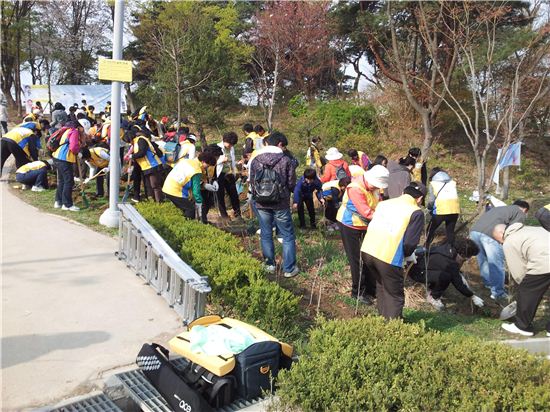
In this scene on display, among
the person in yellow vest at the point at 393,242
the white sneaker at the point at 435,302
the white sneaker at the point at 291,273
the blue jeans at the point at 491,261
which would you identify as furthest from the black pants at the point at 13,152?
the blue jeans at the point at 491,261

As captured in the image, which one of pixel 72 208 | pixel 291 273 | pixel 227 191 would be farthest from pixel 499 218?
pixel 72 208

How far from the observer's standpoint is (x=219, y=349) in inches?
139

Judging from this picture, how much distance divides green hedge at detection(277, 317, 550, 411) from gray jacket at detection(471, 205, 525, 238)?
389cm

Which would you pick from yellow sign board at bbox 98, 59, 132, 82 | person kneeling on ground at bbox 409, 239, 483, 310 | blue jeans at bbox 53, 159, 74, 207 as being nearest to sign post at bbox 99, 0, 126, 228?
yellow sign board at bbox 98, 59, 132, 82

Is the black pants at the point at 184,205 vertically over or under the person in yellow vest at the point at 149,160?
under

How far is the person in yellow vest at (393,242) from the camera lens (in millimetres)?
4984

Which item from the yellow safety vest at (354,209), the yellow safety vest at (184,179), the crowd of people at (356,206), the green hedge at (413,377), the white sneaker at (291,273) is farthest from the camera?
the yellow safety vest at (184,179)

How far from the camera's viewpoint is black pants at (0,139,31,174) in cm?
1063

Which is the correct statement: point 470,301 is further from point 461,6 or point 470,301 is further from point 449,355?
point 461,6

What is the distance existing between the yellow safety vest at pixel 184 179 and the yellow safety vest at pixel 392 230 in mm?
3169

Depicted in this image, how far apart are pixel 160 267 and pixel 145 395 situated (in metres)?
1.93

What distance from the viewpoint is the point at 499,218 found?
7.07 m

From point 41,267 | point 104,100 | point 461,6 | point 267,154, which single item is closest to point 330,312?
point 267,154

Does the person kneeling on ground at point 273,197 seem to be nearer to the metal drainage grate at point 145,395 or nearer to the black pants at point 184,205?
the black pants at point 184,205
